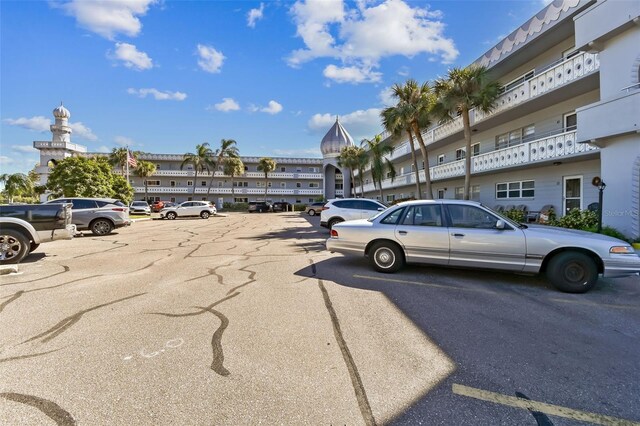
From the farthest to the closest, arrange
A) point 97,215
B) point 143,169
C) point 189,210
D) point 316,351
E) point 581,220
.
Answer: point 143,169 < point 189,210 < point 97,215 < point 581,220 < point 316,351

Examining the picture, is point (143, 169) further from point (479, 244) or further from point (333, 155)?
point (479, 244)

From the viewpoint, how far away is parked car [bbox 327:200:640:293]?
5.53 metres

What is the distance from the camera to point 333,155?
188 ft

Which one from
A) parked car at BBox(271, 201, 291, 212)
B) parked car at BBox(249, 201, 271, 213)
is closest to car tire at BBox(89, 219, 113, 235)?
parked car at BBox(249, 201, 271, 213)

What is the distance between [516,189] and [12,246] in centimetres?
2201

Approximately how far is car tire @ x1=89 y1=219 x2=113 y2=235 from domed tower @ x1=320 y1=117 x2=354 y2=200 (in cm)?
4240

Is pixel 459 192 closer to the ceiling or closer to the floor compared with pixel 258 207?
closer to the ceiling

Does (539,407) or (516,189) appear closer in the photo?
(539,407)

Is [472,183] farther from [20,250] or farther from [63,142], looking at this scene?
[63,142]

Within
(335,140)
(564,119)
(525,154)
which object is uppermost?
(335,140)

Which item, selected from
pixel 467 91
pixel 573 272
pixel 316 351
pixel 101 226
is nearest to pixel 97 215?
pixel 101 226

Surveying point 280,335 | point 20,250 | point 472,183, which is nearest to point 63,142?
point 20,250

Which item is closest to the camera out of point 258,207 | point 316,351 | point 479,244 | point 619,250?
point 316,351

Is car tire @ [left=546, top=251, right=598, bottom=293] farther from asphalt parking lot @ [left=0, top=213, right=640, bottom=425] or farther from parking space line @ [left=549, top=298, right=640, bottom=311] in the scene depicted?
parking space line @ [left=549, top=298, right=640, bottom=311]
